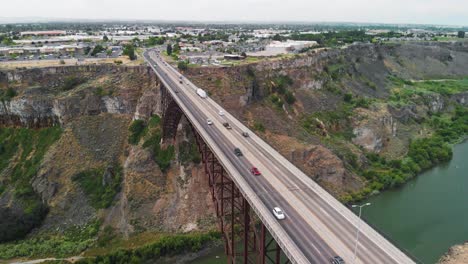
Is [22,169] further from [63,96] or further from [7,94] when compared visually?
[7,94]

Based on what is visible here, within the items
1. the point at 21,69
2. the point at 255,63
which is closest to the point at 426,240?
the point at 255,63

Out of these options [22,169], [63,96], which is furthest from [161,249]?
[63,96]

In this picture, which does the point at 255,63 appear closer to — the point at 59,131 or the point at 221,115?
the point at 221,115

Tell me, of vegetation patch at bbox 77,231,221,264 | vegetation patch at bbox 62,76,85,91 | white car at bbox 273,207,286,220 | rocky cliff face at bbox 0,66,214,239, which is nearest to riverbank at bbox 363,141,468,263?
white car at bbox 273,207,286,220

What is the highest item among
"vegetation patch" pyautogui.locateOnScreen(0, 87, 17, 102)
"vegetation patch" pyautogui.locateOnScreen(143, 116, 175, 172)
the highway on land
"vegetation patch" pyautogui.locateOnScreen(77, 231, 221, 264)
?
"vegetation patch" pyautogui.locateOnScreen(0, 87, 17, 102)

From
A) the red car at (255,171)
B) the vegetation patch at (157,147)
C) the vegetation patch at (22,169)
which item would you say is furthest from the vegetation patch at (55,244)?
the red car at (255,171)

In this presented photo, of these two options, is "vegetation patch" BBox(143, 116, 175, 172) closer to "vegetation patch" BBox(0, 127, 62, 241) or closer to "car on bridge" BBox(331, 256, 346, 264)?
"vegetation patch" BBox(0, 127, 62, 241)
